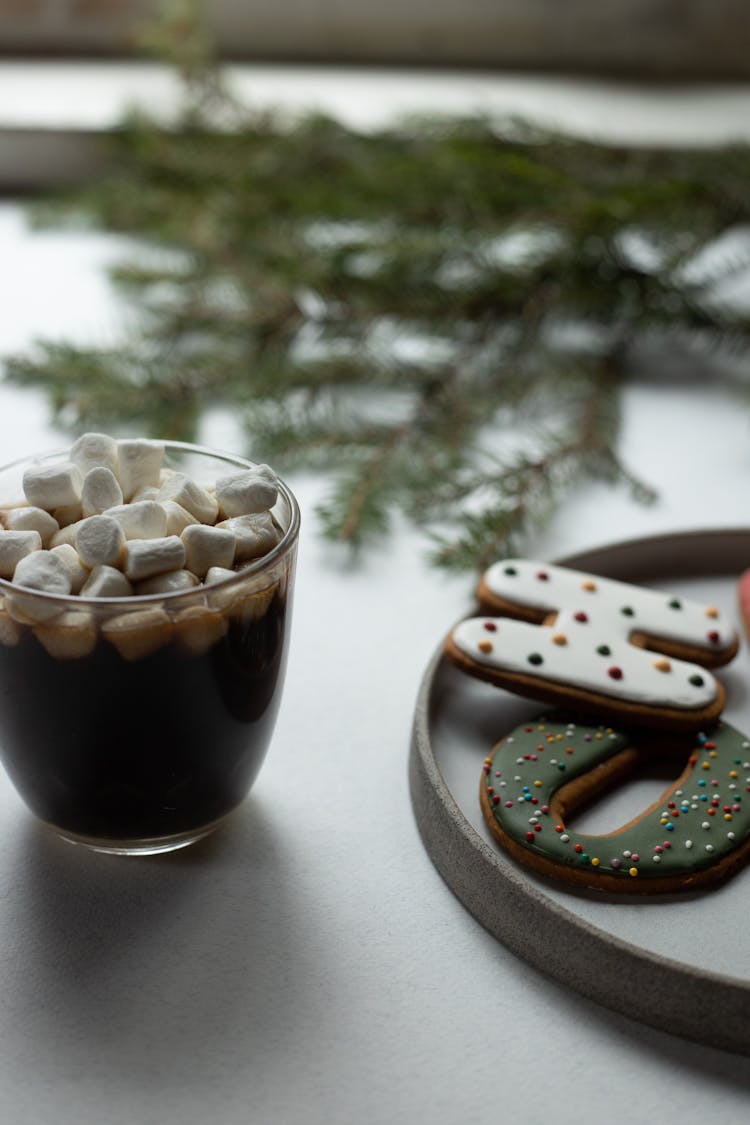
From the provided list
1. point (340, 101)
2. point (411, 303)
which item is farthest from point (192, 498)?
point (340, 101)

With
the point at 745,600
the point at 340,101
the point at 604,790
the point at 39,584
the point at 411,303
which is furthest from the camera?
the point at 340,101

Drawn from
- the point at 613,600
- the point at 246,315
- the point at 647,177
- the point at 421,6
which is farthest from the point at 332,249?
the point at 421,6

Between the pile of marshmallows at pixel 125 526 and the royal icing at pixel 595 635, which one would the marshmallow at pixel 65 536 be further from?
the royal icing at pixel 595 635

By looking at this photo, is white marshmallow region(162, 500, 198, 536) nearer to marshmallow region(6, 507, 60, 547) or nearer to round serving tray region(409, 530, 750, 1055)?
marshmallow region(6, 507, 60, 547)

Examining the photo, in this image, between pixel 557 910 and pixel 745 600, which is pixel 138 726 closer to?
pixel 557 910

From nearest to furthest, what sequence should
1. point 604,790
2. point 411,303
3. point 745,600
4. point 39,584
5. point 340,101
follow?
1. point 39,584
2. point 604,790
3. point 745,600
4. point 411,303
5. point 340,101

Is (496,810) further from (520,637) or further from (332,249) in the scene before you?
(332,249)

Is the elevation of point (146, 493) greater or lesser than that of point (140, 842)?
greater
